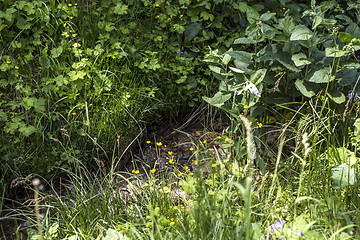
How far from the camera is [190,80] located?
10.9 ft

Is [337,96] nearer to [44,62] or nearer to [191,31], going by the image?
[191,31]

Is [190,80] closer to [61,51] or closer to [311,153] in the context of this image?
[61,51]

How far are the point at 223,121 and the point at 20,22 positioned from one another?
1970 millimetres

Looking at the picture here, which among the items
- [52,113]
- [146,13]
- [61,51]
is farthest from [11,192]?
[146,13]

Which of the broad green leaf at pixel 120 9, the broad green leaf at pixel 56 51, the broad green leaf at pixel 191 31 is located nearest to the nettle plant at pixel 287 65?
the broad green leaf at pixel 191 31

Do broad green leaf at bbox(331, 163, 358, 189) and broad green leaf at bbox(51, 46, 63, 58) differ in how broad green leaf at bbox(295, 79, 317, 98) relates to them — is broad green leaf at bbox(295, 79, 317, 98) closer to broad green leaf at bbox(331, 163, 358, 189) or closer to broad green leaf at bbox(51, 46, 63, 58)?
broad green leaf at bbox(331, 163, 358, 189)

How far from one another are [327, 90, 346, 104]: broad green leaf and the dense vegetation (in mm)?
10

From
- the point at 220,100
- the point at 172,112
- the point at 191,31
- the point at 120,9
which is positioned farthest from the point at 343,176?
the point at 120,9

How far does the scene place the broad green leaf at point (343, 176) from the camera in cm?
198

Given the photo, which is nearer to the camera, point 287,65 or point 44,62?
point 287,65

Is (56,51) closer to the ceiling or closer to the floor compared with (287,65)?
closer to the floor

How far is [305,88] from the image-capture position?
249 centimetres

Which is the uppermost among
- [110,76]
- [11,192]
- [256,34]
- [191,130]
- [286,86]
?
[256,34]

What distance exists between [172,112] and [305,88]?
1.29 m
